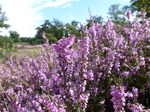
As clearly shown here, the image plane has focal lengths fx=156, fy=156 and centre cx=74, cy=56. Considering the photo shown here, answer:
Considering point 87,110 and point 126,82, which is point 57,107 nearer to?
point 87,110

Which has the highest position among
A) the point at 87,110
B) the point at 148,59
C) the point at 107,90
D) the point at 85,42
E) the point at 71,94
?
the point at 85,42

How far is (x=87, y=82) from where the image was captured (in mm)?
3012

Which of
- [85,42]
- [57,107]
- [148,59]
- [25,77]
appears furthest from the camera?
[25,77]

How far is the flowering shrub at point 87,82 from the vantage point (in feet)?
5.93

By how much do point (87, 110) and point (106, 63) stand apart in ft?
3.18

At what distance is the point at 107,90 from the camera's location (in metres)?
2.97

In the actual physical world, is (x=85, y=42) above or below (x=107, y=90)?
above

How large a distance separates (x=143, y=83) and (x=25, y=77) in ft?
8.71

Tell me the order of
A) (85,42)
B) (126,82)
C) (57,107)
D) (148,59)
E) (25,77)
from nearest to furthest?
(57,107), (85,42), (126,82), (148,59), (25,77)

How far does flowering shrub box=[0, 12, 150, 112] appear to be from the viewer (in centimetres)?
181

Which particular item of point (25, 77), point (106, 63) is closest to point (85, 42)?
point (106, 63)

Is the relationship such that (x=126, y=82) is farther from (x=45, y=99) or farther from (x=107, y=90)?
(x=45, y=99)

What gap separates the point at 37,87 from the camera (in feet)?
10.0

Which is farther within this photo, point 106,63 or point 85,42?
point 106,63
